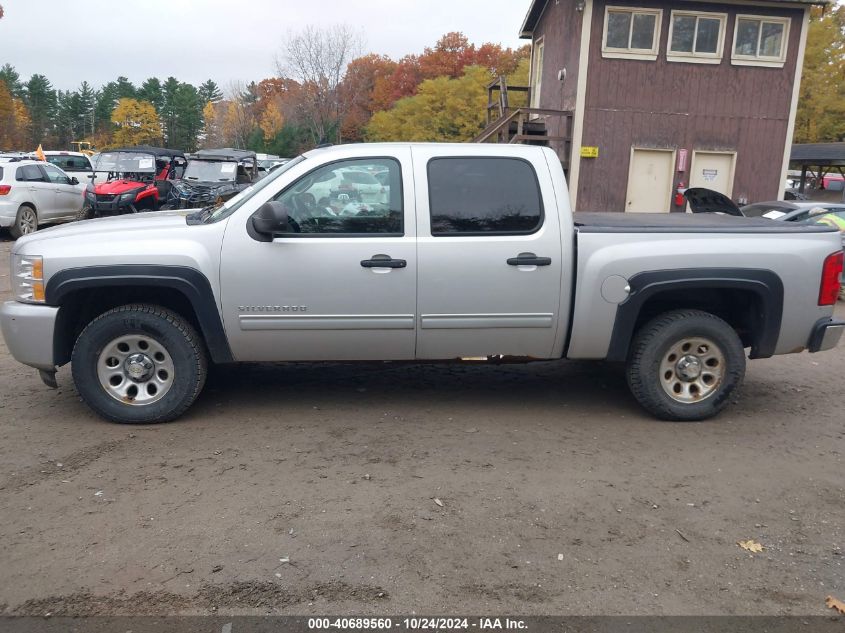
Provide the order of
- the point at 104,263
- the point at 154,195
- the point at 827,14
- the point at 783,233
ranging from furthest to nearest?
the point at 827,14, the point at 154,195, the point at 783,233, the point at 104,263

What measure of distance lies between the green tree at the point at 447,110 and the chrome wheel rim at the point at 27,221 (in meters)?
23.5

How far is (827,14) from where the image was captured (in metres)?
33.8

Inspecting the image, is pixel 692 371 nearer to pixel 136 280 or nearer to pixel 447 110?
pixel 136 280

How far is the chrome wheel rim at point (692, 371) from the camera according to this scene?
532 cm

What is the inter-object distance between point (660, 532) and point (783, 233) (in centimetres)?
258

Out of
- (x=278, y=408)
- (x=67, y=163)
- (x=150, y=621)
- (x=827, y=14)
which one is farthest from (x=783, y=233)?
(x=827, y=14)

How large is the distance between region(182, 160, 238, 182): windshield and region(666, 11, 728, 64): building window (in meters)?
10.9

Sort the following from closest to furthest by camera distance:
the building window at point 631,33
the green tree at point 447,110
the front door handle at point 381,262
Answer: the front door handle at point 381,262
the building window at point 631,33
the green tree at point 447,110

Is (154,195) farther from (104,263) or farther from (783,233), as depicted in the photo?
(783,233)

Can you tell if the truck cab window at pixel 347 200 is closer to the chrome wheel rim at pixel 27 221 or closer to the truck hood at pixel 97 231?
the truck hood at pixel 97 231

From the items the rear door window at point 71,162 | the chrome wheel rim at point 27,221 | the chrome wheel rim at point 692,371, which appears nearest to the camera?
the chrome wheel rim at point 692,371

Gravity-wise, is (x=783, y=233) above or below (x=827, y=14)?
below

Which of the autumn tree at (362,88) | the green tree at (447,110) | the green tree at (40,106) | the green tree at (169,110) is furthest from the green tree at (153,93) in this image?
the green tree at (447,110)

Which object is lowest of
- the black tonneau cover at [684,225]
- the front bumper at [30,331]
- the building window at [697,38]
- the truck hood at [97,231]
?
the front bumper at [30,331]
